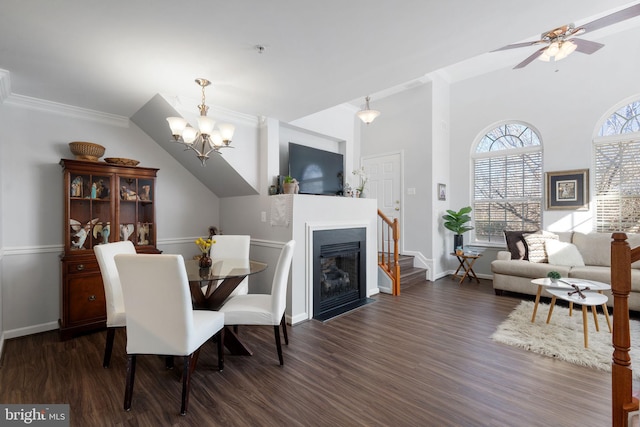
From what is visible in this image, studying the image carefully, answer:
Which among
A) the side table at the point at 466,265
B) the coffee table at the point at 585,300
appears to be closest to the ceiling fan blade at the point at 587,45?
the coffee table at the point at 585,300

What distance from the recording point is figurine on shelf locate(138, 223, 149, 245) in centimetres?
356

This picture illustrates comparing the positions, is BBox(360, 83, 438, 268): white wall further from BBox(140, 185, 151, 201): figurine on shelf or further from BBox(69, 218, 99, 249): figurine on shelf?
Answer: BBox(69, 218, 99, 249): figurine on shelf

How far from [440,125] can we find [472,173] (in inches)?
44.9

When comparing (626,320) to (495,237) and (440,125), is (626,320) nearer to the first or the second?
(495,237)

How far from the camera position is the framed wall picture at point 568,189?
465 centimetres

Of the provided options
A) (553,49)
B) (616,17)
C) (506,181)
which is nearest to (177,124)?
(553,49)

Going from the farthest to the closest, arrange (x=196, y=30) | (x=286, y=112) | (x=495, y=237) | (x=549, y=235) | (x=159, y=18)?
(x=495, y=237), (x=549, y=235), (x=286, y=112), (x=196, y=30), (x=159, y=18)

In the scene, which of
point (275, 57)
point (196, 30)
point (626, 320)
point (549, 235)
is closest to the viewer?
point (626, 320)

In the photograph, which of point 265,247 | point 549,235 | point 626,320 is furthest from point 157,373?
point 549,235

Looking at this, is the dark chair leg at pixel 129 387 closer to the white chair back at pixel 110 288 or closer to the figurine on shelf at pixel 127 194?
the white chair back at pixel 110 288

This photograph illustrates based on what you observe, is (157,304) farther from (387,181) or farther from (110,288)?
(387,181)

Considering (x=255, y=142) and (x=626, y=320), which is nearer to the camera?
(x=626, y=320)

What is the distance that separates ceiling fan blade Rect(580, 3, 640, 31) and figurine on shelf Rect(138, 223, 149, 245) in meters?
5.11

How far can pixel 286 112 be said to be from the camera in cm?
355
